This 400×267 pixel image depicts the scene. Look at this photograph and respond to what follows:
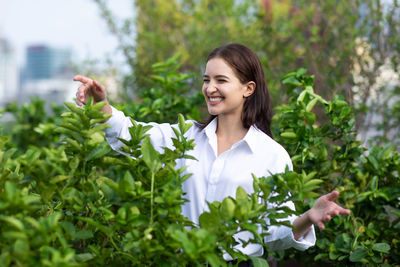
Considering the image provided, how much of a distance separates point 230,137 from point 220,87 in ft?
0.77

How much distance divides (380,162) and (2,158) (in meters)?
1.87

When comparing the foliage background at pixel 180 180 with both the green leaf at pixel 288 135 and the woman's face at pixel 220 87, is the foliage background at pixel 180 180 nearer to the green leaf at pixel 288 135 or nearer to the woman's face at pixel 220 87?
the green leaf at pixel 288 135

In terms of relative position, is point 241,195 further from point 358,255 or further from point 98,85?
point 358,255

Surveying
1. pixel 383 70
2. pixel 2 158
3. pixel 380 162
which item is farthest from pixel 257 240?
pixel 383 70

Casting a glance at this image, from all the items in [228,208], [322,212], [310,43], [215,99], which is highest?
[310,43]

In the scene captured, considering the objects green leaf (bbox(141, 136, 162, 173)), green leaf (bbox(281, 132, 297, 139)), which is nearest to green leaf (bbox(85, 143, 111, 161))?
green leaf (bbox(141, 136, 162, 173))

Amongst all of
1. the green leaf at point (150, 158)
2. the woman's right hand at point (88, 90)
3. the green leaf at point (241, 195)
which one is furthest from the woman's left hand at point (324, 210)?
the woman's right hand at point (88, 90)

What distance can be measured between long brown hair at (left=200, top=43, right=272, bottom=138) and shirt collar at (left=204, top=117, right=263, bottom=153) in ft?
0.15

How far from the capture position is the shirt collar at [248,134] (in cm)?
216

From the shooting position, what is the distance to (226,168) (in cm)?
211

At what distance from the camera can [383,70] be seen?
4.53 meters

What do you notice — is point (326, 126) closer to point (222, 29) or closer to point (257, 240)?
point (257, 240)

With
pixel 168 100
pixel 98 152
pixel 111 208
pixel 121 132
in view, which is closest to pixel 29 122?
pixel 168 100

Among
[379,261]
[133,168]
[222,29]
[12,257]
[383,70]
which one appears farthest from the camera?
[222,29]
